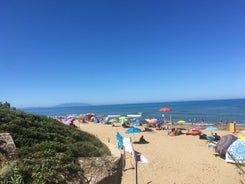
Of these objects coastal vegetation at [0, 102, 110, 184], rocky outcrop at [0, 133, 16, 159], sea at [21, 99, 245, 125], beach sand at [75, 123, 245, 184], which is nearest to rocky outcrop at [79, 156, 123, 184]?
coastal vegetation at [0, 102, 110, 184]

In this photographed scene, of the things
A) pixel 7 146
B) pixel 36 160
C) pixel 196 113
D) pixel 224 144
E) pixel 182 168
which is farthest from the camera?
pixel 196 113

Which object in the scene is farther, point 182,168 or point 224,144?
point 224,144

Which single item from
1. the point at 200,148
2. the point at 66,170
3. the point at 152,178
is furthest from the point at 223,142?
the point at 66,170

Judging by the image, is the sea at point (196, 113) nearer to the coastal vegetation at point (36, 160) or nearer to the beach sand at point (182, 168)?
the beach sand at point (182, 168)

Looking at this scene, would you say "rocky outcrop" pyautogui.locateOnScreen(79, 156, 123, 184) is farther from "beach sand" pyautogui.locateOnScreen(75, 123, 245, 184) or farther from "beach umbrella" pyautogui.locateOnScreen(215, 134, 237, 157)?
"beach umbrella" pyautogui.locateOnScreen(215, 134, 237, 157)

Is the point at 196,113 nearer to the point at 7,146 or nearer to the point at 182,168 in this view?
the point at 182,168

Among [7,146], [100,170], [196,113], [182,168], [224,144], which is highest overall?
[7,146]

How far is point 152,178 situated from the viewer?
8180 millimetres

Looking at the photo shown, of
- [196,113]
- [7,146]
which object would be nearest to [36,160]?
[7,146]

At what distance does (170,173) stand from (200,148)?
5.59m

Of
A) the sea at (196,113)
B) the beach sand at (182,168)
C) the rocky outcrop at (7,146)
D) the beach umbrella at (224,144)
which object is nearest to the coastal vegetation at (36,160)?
the rocky outcrop at (7,146)

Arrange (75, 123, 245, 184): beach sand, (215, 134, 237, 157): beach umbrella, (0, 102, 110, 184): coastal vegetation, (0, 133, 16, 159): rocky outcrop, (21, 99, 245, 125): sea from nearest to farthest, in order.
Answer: (0, 102, 110, 184): coastal vegetation, (0, 133, 16, 159): rocky outcrop, (75, 123, 245, 184): beach sand, (215, 134, 237, 157): beach umbrella, (21, 99, 245, 125): sea

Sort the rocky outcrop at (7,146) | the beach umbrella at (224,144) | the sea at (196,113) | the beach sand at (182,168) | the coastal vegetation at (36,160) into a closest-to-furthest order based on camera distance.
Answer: the coastal vegetation at (36,160) < the rocky outcrop at (7,146) < the beach sand at (182,168) < the beach umbrella at (224,144) < the sea at (196,113)

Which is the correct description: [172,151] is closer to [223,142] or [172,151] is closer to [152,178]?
[223,142]
